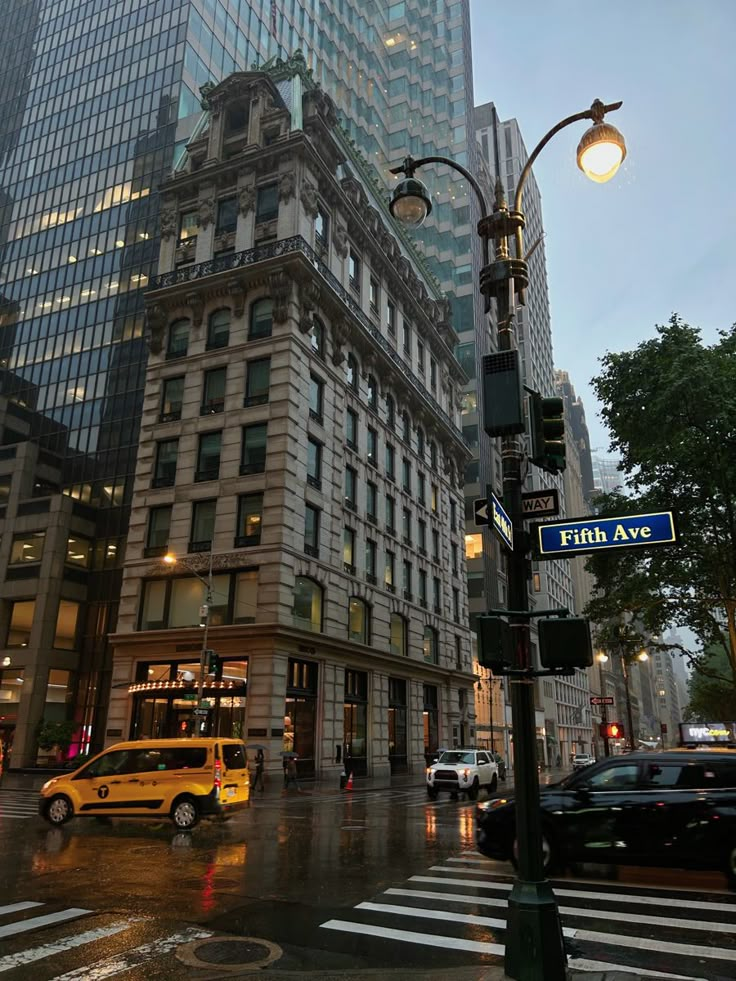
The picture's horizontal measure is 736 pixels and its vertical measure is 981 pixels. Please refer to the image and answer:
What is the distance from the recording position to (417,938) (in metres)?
7.24

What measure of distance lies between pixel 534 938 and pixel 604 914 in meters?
3.74

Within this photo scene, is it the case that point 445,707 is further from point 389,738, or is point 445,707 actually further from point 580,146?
point 580,146

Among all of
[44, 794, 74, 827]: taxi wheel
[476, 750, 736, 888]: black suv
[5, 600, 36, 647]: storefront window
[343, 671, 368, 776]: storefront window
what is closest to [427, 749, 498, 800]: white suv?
[343, 671, 368, 776]: storefront window

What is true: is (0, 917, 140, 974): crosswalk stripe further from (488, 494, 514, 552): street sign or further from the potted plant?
the potted plant

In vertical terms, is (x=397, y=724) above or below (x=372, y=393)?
below

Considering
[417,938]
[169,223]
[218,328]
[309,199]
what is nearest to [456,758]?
[417,938]

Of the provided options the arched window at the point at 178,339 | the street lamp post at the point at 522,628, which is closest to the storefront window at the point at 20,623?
the arched window at the point at 178,339

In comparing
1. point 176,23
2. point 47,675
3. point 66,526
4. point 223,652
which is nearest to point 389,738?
point 223,652

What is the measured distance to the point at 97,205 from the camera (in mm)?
56594

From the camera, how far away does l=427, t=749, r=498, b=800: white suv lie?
83.3 feet

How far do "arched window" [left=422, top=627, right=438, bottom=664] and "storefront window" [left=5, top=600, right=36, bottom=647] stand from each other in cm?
2577

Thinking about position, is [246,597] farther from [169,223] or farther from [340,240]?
[169,223]

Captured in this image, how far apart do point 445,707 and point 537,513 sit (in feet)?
151

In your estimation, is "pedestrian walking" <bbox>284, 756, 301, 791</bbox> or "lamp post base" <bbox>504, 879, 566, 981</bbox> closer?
"lamp post base" <bbox>504, 879, 566, 981</bbox>
